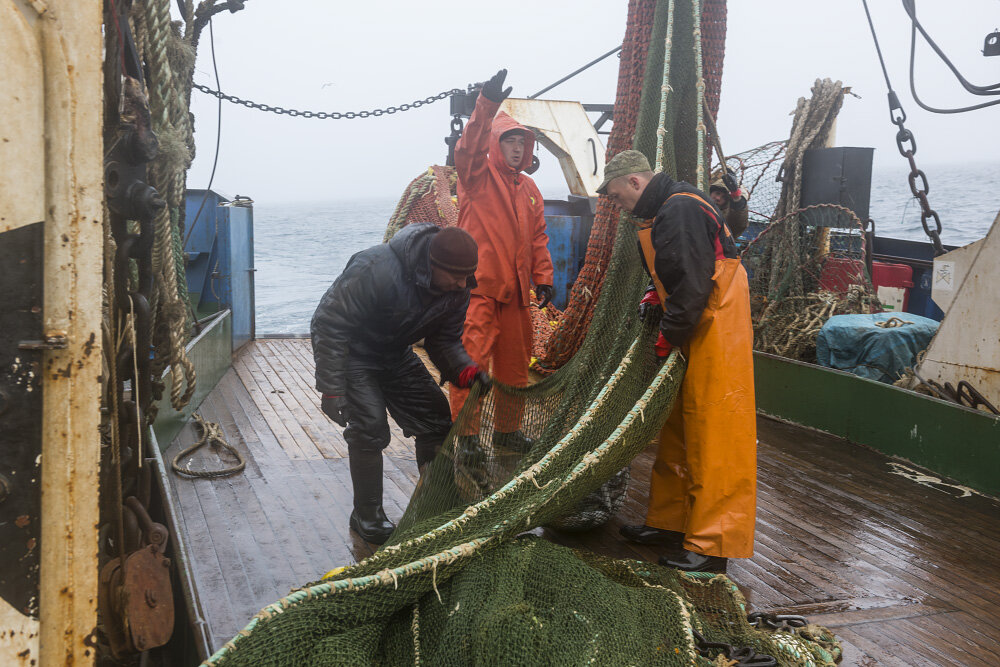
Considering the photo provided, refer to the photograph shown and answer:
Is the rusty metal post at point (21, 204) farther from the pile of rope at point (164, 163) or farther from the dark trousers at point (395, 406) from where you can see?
the dark trousers at point (395, 406)

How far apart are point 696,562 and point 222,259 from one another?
576cm

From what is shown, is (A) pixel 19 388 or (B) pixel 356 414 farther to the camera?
(B) pixel 356 414

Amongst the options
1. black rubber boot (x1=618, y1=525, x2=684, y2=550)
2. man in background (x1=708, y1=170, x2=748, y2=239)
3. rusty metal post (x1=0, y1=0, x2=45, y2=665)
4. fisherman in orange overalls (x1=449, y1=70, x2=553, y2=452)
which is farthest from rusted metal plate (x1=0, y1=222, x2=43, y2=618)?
man in background (x1=708, y1=170, x2=748, y2=239)

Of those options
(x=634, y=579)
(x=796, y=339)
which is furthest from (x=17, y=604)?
(x=796, y=339)

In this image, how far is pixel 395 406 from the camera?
3922 millimetres

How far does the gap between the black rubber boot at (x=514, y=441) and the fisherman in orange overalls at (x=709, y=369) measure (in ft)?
2.38

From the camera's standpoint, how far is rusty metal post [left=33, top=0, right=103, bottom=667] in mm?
1547

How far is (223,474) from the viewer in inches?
178

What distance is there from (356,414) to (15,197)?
2.28 metres

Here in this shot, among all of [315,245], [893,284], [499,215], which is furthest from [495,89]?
[315,245]

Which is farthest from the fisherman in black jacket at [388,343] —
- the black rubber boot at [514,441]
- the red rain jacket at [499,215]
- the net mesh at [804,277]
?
the net mesh at [804,277]

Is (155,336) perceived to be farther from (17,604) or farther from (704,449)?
(704,449)

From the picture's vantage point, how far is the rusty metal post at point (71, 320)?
1547 mm

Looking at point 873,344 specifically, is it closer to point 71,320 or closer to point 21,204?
point 71,320
